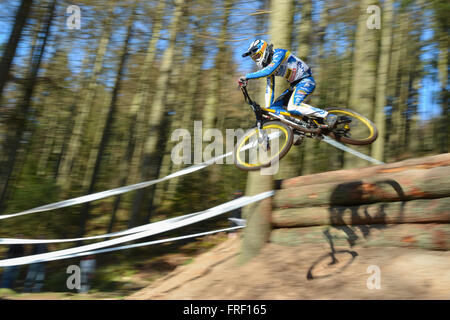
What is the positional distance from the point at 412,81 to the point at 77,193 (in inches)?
530

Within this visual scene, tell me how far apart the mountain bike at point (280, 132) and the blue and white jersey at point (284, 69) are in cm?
27

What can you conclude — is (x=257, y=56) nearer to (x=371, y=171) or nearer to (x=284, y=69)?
(x=284, y=69)

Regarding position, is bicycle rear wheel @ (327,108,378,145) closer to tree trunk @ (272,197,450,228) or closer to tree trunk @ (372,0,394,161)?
tree trunk @ (272,197,450,228)

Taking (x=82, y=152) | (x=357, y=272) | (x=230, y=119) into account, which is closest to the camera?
(x=357, y=272)

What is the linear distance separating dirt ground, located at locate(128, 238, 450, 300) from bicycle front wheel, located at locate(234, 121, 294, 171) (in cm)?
195

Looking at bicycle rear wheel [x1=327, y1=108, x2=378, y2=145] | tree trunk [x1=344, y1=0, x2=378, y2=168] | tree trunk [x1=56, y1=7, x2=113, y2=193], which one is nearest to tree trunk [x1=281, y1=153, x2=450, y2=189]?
bicycle rear wheel [x1=327, y1=108, x2=378, y2=145]

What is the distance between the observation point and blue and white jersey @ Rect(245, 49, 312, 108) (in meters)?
4.84

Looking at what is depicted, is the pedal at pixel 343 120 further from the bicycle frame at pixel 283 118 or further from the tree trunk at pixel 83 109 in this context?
the tree trunk at pixel 83 109

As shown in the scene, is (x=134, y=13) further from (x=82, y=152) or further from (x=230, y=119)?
(x=82, y=152)

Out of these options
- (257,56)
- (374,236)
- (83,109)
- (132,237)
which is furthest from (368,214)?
(83,109)

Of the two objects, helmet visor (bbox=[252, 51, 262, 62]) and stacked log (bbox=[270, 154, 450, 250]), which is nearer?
helmet visor (bbox=[252, 51, 262, 62])

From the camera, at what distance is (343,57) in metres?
13.4

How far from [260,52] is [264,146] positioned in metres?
1.29
